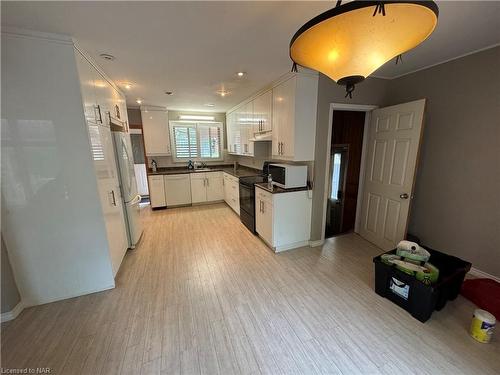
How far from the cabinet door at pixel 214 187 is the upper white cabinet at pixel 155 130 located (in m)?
1.29

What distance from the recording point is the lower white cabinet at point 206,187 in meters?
5.05

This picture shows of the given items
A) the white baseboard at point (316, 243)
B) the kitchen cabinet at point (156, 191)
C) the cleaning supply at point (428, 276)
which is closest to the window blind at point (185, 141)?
the kitchen cabinet at point (156, 191)

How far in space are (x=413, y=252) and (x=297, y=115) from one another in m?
1.96

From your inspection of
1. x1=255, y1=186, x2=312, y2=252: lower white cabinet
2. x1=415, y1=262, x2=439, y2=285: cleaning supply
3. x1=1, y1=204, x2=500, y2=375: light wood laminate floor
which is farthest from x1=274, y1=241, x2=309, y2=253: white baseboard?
x1=415, y1=262, x2=439, y2=285: cleaning supply

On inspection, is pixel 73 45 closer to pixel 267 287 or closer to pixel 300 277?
pixel 267 287

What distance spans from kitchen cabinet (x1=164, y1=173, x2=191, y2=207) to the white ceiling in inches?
98.5

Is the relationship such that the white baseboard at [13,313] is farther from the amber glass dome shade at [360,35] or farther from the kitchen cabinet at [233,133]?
the kitchen cabinet at [233,133]

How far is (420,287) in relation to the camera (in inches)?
67.0

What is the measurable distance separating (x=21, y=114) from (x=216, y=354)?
2.52 m

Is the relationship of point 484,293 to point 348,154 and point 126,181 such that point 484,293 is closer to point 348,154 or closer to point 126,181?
point 348,154

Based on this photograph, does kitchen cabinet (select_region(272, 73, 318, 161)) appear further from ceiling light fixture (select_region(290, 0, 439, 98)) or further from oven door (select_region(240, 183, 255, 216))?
ceiling light fixture (select_region(290, 0, 439, 98))

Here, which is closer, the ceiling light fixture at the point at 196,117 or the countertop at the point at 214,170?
the countertop at the point at 214,170

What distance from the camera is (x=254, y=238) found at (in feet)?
10.9

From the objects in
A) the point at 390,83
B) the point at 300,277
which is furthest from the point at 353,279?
the point at 390,83
